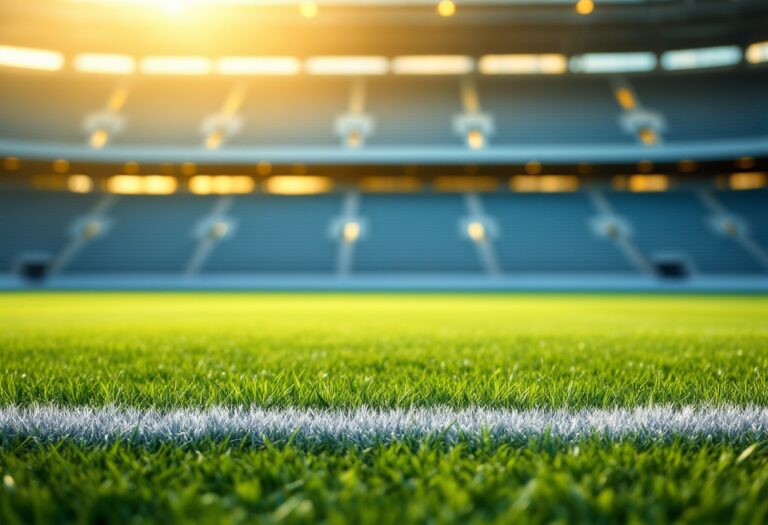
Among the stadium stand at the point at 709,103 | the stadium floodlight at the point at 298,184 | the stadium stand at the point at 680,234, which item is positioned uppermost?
the stadium stand at the point at 709,103

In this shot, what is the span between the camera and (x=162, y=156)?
2178 centimetres

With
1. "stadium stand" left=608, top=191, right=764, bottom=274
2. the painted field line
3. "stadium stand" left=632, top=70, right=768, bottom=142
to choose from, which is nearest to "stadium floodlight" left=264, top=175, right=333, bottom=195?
"stadium stand" left=608, top=191, right=764, bottom=274

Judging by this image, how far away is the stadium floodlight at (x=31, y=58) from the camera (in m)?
24.2

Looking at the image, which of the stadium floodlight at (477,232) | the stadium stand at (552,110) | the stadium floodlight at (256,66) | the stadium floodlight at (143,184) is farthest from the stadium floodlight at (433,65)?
the stadium floodlight at (143,184)

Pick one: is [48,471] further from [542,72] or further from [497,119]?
[542,72]

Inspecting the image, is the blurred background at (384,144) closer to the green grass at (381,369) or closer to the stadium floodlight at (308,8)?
the stadium floodlight at (308,8)

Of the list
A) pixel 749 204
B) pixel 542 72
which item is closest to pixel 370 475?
pixel 749 204

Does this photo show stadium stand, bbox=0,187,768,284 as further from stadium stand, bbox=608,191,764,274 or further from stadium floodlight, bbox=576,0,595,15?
stadium floodlight, bbox=576,0,595,15

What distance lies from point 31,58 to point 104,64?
10.9 ft

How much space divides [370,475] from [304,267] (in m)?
19.6

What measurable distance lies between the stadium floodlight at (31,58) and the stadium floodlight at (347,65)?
41.8 ft

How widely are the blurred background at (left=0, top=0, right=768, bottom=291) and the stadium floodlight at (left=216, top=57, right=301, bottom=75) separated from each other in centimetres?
13

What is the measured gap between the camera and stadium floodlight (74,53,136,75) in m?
25.2

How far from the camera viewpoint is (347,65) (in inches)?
1028
